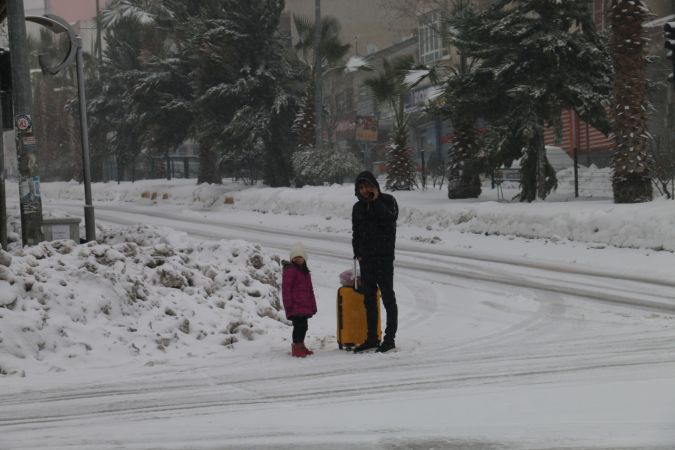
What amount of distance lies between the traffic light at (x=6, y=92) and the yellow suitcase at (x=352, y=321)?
284 inches

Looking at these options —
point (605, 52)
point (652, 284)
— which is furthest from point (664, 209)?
point (605, 52)

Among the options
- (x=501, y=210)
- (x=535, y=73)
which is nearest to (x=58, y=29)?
(x=501, y=210)

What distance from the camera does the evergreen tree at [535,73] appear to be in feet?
65.9

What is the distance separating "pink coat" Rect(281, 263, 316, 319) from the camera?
7.64 meters

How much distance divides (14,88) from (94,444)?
781 centimetres

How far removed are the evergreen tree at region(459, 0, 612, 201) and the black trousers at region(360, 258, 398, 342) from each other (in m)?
13.3

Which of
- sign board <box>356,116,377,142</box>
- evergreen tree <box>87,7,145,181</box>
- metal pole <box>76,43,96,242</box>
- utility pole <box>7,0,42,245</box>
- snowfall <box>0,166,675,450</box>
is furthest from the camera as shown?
sign board <box>356,116,377,142</box>

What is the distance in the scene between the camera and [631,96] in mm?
18078

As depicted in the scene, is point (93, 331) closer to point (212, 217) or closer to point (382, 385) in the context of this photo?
point (382, 385)

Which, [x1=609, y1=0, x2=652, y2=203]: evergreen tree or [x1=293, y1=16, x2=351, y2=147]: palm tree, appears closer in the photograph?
[x1=609, y1=0, x2=652, y2=203]: evergreen tree

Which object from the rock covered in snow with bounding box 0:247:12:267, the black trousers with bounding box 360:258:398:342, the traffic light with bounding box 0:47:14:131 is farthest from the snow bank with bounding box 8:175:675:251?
the rock covered in snow with bounding box 0:247:12:267

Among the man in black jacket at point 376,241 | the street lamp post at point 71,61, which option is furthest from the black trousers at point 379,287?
the street lamp post at point 71,61

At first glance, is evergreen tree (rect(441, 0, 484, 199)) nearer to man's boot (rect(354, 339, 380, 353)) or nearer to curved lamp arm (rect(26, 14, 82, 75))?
curved lamp arm (rect(26, 14, 82, 75))

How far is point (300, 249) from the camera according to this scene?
7801 millimetres
